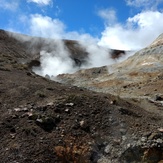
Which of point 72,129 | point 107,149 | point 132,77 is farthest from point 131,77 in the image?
point 107,149

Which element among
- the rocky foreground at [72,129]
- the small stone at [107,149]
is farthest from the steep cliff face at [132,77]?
the small stone at [107,149]

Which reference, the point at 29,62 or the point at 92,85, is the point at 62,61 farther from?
the point at 92,85

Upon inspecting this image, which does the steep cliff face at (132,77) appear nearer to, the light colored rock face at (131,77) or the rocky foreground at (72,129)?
the light colored rock face at (131,77)

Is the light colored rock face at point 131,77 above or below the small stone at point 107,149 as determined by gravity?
above

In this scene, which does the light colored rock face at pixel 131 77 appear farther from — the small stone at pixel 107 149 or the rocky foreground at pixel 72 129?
the small stone at pixel 107 149

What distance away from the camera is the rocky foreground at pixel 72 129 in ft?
36.6

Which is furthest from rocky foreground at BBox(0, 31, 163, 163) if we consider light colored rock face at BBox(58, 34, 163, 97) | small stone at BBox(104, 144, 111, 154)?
light colored rock face at BBox(58, 34, 163, 97)

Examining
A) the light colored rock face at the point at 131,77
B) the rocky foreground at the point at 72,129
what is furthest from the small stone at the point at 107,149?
the light colored rock face at the point at 131,77

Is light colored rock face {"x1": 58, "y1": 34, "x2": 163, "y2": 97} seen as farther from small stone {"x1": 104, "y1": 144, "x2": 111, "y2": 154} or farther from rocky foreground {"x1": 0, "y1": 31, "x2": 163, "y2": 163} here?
small stone {"x1": 104, "y1": 144, "x2": 111, "y2": 154}

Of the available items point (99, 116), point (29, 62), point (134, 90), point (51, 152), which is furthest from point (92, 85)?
point (51, 152)

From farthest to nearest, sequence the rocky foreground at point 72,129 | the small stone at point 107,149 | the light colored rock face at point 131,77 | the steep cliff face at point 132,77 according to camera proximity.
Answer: the light colored rock face at point 131,77, the steep cliff face at point 132,77, the small stone at point 107,149, the rocky foreground at point 72,129

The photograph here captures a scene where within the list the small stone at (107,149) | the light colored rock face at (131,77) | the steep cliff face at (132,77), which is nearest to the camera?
the small stone at (107,149)

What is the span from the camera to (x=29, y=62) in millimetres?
50750

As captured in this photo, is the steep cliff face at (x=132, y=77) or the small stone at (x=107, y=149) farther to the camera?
the steep cliff face at (x=132, y=77)
